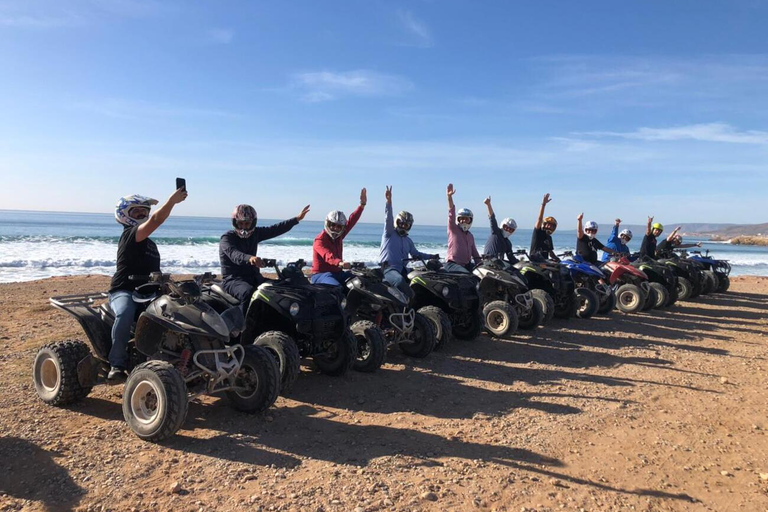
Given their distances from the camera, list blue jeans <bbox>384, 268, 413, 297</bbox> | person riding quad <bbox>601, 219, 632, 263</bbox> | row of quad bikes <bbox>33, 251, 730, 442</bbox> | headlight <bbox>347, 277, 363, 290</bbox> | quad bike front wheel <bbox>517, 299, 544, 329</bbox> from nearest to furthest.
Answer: row of quad bikes <bbox>33, 251, 730, 442</bbox>, headlight <bbox>347, 277, 363, 290</bbox>, blue jeans <bbox>384, 268, 413, 297</bbox>, quad bike front wheel <bbox>517, 299, 544, 329</bbox>, person riding quad <bbox>601, 219, 632, 263</bbox>

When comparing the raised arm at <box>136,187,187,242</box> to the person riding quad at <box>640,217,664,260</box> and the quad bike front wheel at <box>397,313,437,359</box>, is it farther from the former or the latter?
the person riding quad at <box>640,217,664,260</box>

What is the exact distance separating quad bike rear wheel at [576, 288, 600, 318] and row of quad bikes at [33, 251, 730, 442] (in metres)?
1.62

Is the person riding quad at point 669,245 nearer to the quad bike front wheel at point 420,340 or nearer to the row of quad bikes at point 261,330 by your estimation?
the row of quad bikes at point 261,330

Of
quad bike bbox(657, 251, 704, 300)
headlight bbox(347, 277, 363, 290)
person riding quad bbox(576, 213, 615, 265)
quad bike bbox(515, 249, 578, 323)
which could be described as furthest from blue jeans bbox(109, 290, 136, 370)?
quad bike bbox(657, 251, 704, 300)

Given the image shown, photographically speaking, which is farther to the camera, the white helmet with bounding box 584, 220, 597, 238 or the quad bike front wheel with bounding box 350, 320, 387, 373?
the white helmet with bounding box 584, 220, 597, 238

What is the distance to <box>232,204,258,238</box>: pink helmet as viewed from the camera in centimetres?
600

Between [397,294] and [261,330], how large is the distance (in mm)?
1761

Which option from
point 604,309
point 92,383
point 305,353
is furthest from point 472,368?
point 604,309

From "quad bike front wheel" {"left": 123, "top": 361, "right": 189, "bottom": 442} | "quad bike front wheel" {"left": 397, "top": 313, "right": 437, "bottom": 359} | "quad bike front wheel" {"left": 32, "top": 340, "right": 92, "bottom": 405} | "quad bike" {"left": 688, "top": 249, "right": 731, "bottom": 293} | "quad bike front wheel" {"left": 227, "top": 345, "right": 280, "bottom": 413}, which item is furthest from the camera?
"quad bike" {"left": 688, "top": 249, "right": 731, "bottom": 293}

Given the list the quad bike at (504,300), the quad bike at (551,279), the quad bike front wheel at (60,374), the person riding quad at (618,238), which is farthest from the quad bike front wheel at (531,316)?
the quad bike front wheel at (60,374)

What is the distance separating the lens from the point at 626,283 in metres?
12.5

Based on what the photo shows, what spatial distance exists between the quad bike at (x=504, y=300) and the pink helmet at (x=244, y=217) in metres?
4.16

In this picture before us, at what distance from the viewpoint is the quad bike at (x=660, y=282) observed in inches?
496

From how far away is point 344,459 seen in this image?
13.3 feet
